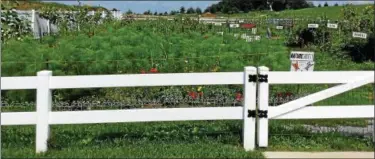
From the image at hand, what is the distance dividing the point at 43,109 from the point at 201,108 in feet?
5.71

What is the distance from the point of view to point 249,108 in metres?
6.12

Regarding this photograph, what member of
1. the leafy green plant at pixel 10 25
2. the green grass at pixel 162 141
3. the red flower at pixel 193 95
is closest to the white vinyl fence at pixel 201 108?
the green grass at pixel 162 141

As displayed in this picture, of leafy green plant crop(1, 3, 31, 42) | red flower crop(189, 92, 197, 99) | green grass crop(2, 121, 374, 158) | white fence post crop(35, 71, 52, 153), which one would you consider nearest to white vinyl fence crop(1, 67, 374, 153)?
white fence post crop(35, 71, 52, 153)

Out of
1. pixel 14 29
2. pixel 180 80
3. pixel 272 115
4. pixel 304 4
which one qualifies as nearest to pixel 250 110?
pixel 272 115

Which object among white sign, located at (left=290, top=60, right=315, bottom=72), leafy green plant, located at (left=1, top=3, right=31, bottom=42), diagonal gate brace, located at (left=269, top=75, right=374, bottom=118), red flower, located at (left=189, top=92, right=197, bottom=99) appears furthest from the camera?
leafy green plant, located at (left=1, top=3, right=31, bottom=42)

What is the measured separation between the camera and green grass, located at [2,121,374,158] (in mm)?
5906

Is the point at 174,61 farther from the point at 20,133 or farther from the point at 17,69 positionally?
the point at 20,133

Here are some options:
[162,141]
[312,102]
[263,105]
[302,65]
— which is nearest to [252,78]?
[263,105]

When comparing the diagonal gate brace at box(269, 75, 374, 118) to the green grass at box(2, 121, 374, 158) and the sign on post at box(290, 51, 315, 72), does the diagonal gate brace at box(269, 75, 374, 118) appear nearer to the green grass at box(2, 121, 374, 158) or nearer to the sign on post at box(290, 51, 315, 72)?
the green grass at box(2, 121, 374, 158)

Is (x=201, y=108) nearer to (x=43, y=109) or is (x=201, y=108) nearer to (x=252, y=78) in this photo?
(x=252, y=78)

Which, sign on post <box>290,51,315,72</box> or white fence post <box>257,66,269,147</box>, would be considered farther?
sign on post <box>290,51,315,72</box>

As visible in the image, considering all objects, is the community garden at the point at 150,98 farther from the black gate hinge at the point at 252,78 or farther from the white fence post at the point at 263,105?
the black gate hinge at the point at 252,78

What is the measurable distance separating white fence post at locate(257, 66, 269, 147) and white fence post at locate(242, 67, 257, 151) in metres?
0.07

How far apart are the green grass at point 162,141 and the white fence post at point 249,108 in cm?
15
